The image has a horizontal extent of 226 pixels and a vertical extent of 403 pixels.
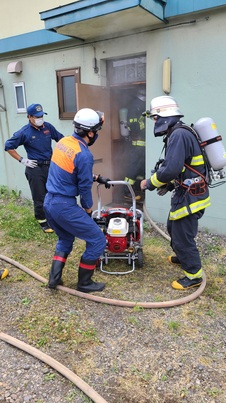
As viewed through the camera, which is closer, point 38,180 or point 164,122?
point 164,122

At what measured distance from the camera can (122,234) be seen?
138 inches

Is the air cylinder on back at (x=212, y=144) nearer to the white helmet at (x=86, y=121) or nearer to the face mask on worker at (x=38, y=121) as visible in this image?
the white helmet at (x=86, y=121)

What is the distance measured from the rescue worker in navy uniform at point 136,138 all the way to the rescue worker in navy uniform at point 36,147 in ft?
5.55

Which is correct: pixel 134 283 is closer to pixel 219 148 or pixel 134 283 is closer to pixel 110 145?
pixel 219 148

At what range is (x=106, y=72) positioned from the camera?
5664 millimetres

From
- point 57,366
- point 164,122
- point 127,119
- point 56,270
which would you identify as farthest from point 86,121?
point 127,119

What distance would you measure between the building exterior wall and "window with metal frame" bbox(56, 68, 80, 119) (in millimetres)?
140

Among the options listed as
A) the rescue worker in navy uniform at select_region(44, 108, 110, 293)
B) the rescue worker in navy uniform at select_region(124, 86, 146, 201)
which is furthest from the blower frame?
the rescue worker in navy uniform at select_region(124, 86, 146, 201)

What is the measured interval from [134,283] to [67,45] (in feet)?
15.1

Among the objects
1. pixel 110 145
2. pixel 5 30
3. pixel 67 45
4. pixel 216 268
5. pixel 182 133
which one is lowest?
pixel 216 268

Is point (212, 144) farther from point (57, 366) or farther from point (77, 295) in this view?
point (57, 366)

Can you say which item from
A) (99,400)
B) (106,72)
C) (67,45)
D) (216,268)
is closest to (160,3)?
(106,72)

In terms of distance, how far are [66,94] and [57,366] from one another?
511cm

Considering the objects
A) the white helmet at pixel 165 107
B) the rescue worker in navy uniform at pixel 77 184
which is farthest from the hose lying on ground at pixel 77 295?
the white helmet at pixel 165 107
